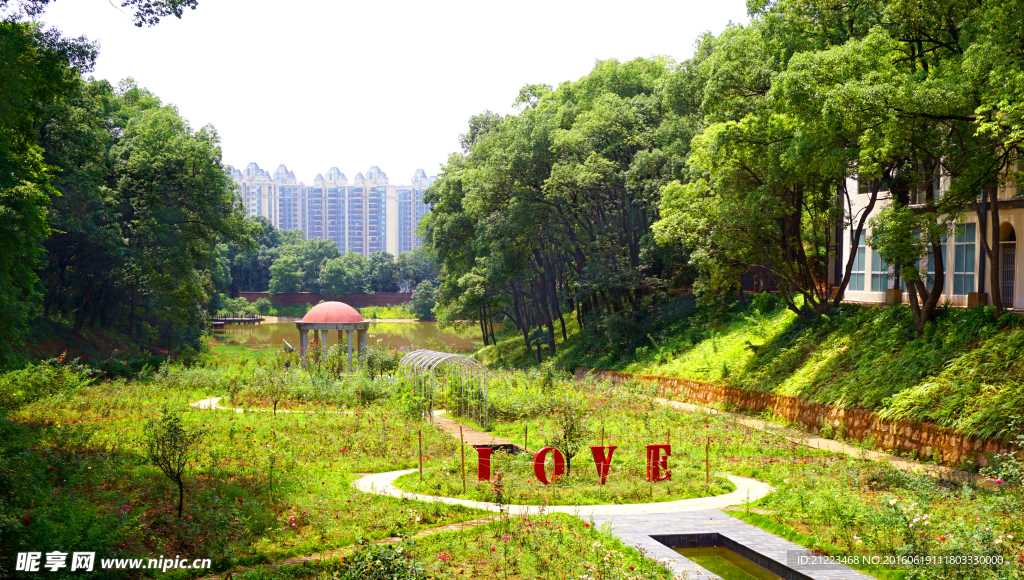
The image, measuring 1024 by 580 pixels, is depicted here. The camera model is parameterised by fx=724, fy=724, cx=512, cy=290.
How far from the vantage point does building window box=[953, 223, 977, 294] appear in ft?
70.6

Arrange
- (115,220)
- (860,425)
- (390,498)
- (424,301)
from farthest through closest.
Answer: (424,301) → (115,220) → (860,425) → (390,498)

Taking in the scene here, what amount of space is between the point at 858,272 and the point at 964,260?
477 cm

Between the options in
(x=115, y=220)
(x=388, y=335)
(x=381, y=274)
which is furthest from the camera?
(x=381, y=274)

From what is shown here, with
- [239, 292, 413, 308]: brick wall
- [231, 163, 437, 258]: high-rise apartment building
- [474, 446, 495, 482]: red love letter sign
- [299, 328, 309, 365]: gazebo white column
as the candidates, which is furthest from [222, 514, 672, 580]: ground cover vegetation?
[231, 163, 437, 258]: high-rise apartment building

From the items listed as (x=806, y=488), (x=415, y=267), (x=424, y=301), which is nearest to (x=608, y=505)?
(x=806, y=488)

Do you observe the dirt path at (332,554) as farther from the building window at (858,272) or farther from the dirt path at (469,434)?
the building window at (858,272)

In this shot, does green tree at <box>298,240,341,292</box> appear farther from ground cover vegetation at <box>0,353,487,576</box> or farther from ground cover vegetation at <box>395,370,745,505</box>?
ground cover vegetation at <box>395,370,745,505</box>

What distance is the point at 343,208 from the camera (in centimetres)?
17888

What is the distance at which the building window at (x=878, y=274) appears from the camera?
24.9 metres

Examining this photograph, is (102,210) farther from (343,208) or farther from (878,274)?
(343,208)

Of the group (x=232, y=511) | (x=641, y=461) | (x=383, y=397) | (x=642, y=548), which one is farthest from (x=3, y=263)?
(x=642, y=548)

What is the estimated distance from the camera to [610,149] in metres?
31.7

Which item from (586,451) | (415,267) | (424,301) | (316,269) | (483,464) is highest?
(415,267)

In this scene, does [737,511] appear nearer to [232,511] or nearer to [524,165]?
[232,511]
